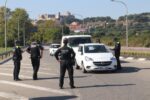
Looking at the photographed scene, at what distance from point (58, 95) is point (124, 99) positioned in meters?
2.40

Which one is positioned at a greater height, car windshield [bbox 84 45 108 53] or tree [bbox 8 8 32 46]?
tree [bbox 8 8 32 46]

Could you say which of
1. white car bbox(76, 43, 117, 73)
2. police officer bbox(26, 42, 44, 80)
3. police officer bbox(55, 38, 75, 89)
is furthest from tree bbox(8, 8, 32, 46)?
police officer bbox(55, 38, 75, 89)

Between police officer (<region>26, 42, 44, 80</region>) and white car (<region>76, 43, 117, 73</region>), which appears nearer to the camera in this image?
police officer (<region>26, 42, 44, 80</region>)

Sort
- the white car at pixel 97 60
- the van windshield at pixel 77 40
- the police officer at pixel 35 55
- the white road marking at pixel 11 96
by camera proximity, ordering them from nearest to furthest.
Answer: the white road marking at pixel 11 96
the police officer at pixel 35 55
the white car at pixel 97 60
the van windshield at pixel 77 40

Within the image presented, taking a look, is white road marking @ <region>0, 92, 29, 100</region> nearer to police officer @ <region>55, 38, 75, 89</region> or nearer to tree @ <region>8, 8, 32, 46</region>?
police officer @ <region>55, 38, 75, 89</region>

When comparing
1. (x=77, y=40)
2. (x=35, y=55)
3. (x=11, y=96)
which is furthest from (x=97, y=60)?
(x=11, y=96)

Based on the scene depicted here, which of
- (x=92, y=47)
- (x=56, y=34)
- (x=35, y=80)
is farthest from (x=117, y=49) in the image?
(x=56, y=34)

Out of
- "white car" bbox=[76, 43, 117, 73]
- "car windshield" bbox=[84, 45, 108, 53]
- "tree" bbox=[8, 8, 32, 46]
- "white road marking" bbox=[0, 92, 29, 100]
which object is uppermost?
"tree" bbox=[8, 8, 32, 46]

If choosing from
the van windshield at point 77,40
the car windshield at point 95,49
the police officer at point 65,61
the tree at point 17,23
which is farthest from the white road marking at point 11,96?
the tree at point 17,23

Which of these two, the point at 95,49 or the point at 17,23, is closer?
the point at 95,49

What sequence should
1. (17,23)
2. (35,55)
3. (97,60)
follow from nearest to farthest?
(35,55) → (97,60) → (17,23)

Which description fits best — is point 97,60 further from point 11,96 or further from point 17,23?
point 17,23

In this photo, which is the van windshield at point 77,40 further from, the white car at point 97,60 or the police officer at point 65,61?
the police officer at point 65,61

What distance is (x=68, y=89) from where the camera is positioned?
16703 millimetres
